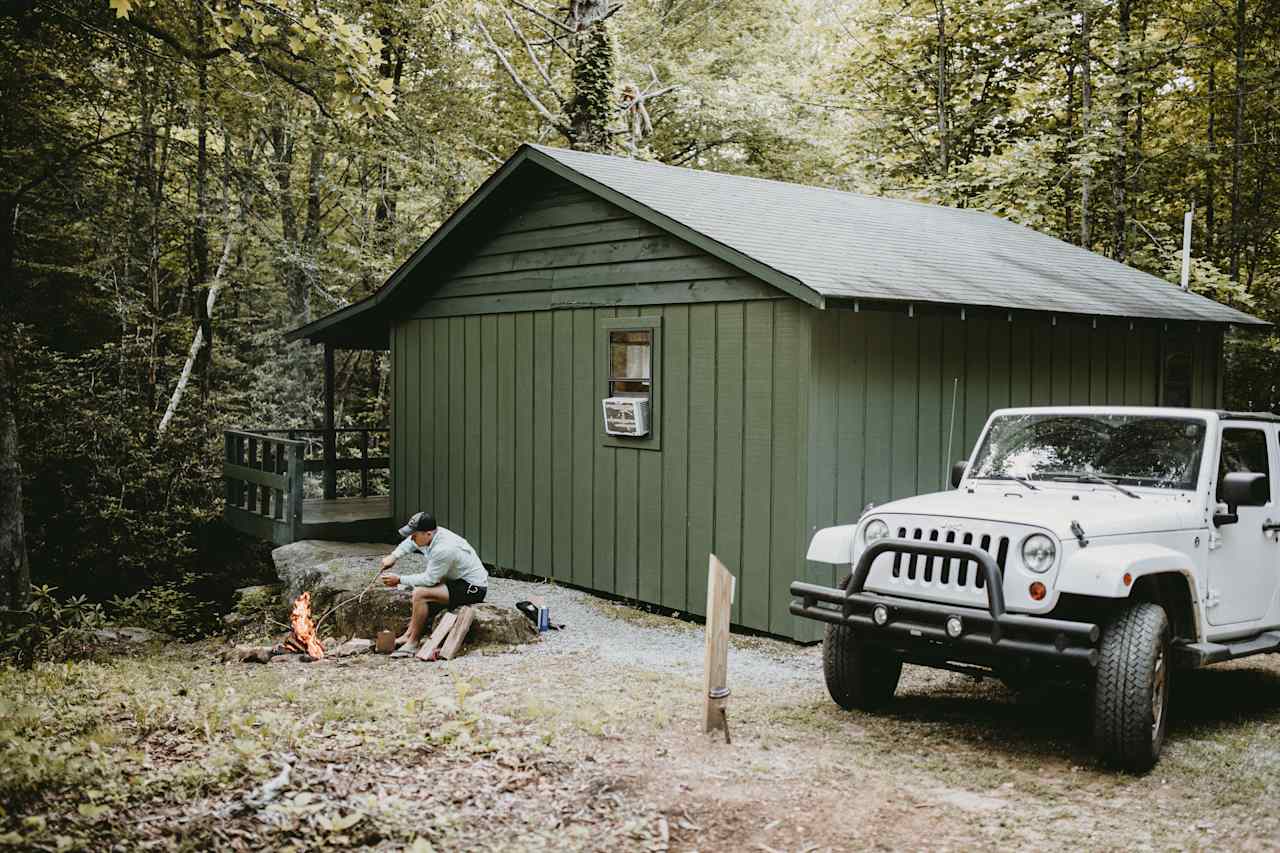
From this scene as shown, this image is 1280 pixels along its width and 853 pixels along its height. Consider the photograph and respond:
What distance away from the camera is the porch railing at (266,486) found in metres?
13.3

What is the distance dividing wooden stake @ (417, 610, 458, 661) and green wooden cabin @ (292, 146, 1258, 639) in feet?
7.49

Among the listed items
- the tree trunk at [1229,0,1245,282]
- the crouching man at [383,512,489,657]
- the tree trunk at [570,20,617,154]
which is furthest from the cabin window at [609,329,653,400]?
the tree trunk at [1229,0,1245,282]

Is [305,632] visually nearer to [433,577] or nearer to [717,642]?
[433,577]

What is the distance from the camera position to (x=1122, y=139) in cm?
1895

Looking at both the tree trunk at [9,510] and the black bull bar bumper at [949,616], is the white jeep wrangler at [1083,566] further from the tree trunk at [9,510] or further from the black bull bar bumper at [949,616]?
the tree trunk at [9,510]

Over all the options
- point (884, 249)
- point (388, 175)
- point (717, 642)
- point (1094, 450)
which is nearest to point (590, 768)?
point (717, 642)

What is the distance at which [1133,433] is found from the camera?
6.93m

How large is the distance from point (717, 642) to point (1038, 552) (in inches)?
68.7

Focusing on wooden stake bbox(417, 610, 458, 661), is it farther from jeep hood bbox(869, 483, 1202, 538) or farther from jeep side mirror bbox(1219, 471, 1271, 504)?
jeep side mirror bbox(1219, 471, 1271, 504)

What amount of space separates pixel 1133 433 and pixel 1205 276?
1191cm

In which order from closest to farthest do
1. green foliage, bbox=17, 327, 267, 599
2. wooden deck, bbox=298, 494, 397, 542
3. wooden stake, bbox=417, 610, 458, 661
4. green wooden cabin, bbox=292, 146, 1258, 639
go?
wooden stake, bbox=417, 610, 458, 661, green wooden cabin, bbox=292, 146, 1258, 639, wooden deck, bbox=298, 494, 397, 542, green foliage, bbox=17, 327, 267, 599

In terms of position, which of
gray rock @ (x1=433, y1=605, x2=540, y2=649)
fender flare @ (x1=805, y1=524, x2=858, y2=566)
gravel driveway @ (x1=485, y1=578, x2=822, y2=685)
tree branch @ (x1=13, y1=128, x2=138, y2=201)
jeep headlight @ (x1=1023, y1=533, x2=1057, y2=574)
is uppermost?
tree branch @ (x1=13, y1=128, x2=138, y2=201)

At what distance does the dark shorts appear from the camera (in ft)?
31.1

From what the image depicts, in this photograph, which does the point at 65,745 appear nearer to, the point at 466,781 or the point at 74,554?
the point at 466,781
